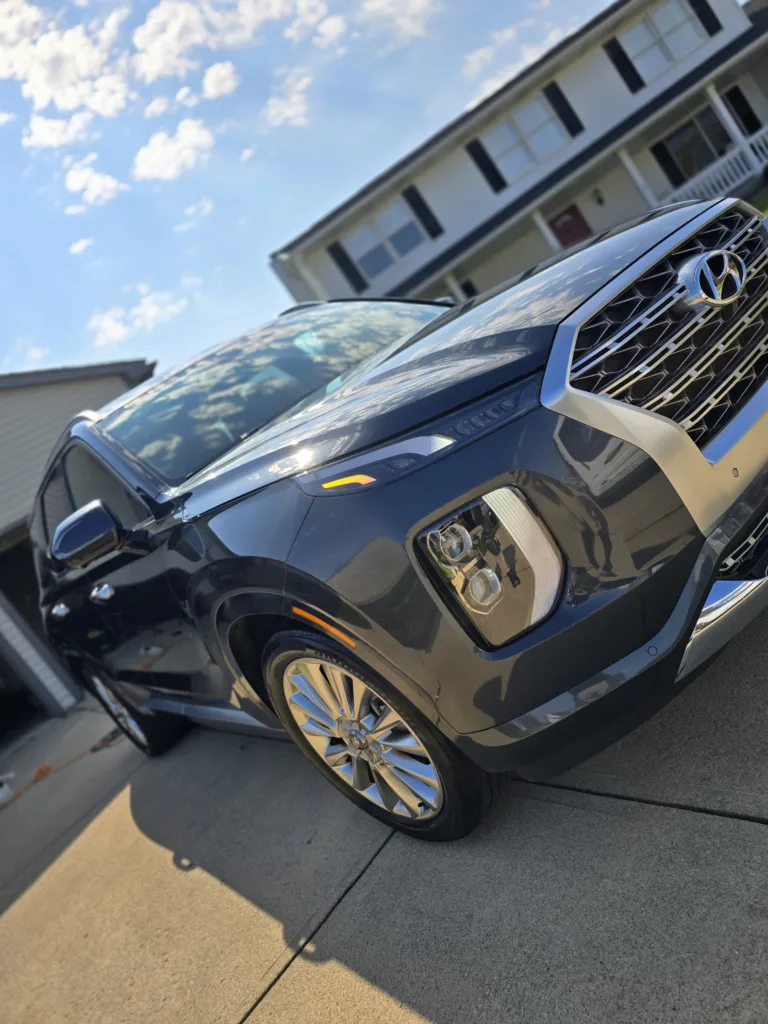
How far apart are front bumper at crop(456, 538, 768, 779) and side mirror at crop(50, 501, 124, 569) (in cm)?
165

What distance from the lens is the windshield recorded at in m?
3.49

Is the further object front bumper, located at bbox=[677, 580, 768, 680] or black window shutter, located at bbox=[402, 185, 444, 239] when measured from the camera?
black window shutter, located at bbox=[402, 185, 444, 239]

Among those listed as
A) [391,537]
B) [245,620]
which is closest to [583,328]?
[391,537]

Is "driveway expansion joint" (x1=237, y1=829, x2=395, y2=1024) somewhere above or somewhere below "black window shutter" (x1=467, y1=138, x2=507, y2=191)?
below

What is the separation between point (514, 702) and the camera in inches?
83.7

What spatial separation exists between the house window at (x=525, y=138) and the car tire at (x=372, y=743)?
23253 mm

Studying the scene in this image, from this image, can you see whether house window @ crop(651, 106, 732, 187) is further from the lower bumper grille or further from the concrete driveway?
the lower bumper grille

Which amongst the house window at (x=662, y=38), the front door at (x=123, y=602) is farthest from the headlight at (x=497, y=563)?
the house window at (x=662, y=38)

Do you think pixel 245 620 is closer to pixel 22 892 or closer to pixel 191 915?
pixel 191 915

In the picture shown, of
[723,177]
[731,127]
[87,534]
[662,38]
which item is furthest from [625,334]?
[662,38]

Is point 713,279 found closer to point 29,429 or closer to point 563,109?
point 29,429

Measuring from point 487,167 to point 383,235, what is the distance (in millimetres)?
3423

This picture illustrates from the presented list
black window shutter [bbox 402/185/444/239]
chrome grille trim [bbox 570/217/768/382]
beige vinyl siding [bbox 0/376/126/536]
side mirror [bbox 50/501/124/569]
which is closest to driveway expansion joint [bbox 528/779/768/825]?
chrome grille trim [bbox 570/217/768/382]

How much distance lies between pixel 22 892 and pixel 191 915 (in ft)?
5.27
